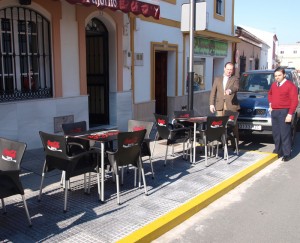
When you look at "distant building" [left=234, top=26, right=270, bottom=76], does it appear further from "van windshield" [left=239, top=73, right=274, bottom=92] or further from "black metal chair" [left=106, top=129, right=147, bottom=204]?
"black metal chair" [left=106, top=129, right=147, bottom=204]

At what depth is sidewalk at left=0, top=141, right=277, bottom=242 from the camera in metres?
3.90

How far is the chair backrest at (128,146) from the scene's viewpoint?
15.3 ft

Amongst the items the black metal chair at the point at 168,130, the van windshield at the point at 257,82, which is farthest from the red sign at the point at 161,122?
the van windshield at the point at 257,82

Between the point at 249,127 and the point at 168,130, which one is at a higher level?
the point at 168,130

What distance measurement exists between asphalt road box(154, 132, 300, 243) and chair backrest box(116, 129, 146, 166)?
43.5 inches

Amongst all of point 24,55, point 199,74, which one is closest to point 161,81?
point 199,74

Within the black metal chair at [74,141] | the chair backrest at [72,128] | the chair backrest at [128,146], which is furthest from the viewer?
the chair backrest at [72,128]

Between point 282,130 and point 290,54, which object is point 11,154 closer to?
point 282,130

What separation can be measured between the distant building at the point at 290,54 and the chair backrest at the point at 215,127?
75.0 metres

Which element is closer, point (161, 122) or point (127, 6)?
point (161, 122)

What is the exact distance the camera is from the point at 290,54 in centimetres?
8031

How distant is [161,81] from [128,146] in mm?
7779

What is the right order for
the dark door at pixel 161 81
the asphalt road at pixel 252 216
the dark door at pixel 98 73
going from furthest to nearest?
the dark door at pixel 161 81, the dark door at pixel 98 73, the asphalt road at pixel 252 216

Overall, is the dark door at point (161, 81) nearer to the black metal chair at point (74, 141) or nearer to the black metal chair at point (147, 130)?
the black metal chair at point (147, 130)
